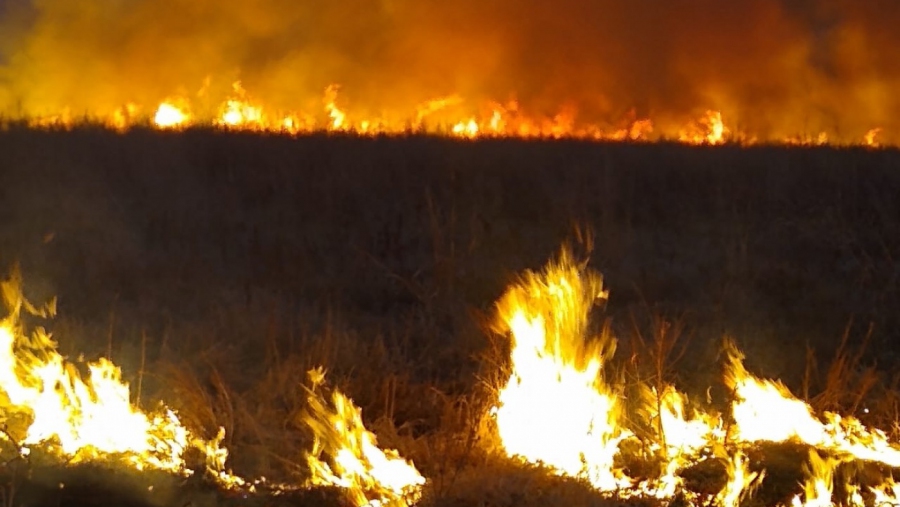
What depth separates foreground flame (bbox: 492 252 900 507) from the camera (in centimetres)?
538

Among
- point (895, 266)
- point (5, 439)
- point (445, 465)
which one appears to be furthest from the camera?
point (895, 266)

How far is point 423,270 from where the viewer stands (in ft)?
33.7

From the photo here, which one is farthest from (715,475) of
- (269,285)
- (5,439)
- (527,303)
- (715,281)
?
(269,285)

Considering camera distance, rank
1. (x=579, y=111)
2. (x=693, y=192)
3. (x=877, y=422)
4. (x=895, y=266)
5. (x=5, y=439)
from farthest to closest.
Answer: (x=579, y=111) → (x=693, y=192) → (x=895, y=266) → (x=877, y=422) → (x=5, y=439)

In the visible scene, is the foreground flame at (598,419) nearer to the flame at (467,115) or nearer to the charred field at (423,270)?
the charred field at (423,270)

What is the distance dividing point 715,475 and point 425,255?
600 centimetres

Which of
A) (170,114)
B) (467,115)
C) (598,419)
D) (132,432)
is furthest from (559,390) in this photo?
(467,115)

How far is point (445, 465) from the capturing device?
5.37 metres

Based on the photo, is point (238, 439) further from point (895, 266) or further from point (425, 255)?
point (895, 266)

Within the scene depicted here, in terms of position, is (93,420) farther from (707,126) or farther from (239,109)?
(707,126)

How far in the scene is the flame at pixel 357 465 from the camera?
5008mm

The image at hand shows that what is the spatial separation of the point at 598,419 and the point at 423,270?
4903 mm

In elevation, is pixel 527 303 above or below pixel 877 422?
above

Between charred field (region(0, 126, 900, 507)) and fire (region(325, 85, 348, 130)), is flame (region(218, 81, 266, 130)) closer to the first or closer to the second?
fire (region(325, 85, 348, 130))
